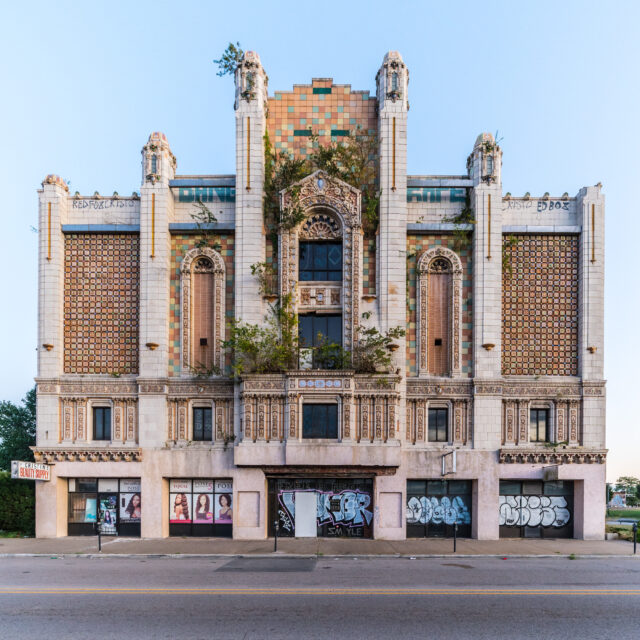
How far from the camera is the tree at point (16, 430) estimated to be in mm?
34281

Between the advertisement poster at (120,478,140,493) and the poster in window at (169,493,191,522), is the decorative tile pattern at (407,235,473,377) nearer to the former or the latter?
the poster in window at (169,493,191,522)

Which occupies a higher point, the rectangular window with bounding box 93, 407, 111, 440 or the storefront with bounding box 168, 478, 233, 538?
the rectangular window with bounding box 93, 407, 111, 440

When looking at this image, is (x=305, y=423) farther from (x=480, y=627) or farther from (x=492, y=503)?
(x=480, y=627)

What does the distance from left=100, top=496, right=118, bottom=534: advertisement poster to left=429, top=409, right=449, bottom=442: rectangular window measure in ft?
51.5

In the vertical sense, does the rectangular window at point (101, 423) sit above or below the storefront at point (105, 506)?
above

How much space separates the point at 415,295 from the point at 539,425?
8.92 m

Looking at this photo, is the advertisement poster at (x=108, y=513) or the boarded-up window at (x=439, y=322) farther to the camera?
the boarded-up window at (x=439, y=322)

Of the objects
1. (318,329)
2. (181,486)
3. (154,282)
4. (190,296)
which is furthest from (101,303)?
(318,329)

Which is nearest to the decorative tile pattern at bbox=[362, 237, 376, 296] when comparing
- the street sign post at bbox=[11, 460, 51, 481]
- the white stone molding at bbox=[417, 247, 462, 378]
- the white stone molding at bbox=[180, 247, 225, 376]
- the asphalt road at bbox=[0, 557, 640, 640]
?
the white stone molding at bbox=[417, 247, 462, 378]

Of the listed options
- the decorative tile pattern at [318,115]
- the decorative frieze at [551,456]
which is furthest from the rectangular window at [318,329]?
the decorative frieze at [551,456]

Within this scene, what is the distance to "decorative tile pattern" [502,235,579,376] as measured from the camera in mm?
26656

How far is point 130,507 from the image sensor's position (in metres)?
25.9

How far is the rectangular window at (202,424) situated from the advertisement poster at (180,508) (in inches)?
112

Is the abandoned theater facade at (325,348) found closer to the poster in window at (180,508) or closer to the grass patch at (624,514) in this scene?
the poster in window at (180,508)
